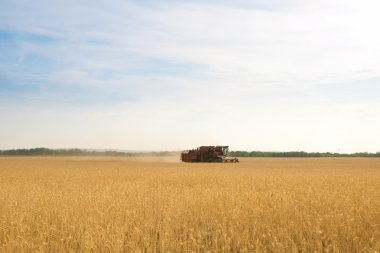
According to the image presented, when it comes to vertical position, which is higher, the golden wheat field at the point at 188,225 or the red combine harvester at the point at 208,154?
the red combine harvester at the point at 208,154

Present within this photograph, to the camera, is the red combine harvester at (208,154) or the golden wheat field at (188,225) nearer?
the golden wheat field at (188,225)

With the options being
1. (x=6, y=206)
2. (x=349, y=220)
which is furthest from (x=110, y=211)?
(x=349, y=220)

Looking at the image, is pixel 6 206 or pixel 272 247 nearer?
pixel 272 247

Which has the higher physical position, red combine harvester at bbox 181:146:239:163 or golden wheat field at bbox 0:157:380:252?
red combine harvester at bbox 181:146:239:163

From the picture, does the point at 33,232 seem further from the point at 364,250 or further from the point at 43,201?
the point at 364,250

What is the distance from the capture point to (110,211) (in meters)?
10.8

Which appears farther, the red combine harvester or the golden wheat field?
the red combine harvester

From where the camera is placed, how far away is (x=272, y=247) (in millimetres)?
7656

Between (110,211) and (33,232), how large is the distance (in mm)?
2255

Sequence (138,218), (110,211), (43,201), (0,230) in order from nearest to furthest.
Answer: (0,230) → (138,218) → (110,211) → (43,201)

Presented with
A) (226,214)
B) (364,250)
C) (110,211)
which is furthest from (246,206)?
(364,250)

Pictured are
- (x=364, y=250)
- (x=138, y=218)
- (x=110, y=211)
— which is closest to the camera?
(x=364, y=250)

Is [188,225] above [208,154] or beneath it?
beneath

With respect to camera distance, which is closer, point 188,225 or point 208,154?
point 188,225
